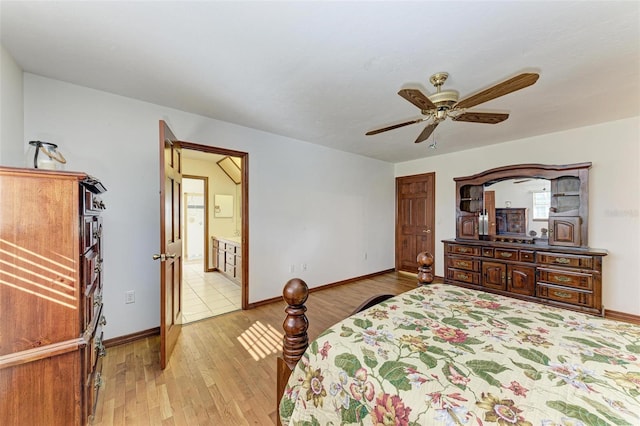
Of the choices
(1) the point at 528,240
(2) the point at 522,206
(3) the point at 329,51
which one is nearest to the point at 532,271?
(1) the point at 528,240

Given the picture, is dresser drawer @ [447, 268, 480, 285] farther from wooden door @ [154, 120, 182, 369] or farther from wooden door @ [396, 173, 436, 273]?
wooden door @ [154, 120, 182, 369]

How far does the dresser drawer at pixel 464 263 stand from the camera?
142 inches

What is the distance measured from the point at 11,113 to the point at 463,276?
512 cm

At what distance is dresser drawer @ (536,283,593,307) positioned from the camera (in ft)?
9.16

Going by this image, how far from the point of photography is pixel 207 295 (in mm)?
3820

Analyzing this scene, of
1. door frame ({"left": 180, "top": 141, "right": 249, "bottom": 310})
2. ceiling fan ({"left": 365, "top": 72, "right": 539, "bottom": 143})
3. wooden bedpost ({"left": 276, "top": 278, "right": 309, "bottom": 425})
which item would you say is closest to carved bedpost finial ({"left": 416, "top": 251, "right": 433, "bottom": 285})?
ceiling fan ({"left": 365, "top": 72, "right": 539, "bottom": 143})

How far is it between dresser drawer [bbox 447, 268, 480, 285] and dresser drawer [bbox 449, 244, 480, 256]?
282 mm

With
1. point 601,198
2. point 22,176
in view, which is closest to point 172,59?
point 22,176

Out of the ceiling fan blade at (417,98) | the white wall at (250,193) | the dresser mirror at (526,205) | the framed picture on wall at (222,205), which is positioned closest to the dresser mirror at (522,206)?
the dresser mirror at (526,205)

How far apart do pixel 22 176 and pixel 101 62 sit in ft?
4.17

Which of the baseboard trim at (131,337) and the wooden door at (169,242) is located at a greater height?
the wooden door at (169,242)

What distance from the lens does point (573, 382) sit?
2.73 ft

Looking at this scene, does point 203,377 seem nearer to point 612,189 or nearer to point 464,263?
point 464,263

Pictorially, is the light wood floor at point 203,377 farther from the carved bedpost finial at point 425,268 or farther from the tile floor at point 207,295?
the carved bedpost finial at point 425,268
